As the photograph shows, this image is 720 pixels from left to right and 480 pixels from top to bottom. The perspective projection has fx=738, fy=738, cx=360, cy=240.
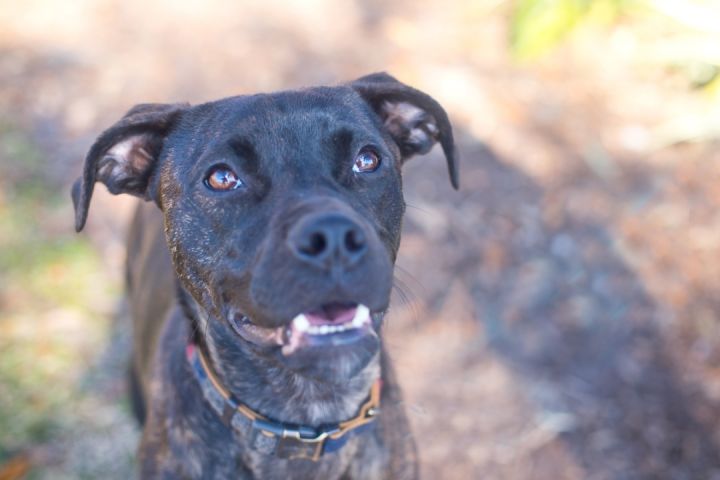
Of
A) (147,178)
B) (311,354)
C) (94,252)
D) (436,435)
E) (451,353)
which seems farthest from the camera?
(94,252)

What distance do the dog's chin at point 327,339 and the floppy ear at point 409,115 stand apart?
3.43 feet

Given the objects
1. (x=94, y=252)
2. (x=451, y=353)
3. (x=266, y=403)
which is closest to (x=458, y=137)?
(x=451, y=353)

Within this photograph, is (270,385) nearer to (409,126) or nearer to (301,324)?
(301,324)

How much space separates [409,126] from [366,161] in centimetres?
67

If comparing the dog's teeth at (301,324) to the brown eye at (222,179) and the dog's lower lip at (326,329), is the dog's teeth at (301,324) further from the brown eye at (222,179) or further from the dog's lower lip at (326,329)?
the brown eye at (222,179)

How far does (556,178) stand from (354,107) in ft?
Answer: 11.9

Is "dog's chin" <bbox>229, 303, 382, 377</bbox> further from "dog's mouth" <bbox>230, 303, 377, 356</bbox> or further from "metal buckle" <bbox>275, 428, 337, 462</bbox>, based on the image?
"metal buckle" <bbox>275, 428, 337, 462</bbox>

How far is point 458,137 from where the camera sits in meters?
6.62

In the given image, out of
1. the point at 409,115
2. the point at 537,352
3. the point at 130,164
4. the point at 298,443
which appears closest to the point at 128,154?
the point at 130,164

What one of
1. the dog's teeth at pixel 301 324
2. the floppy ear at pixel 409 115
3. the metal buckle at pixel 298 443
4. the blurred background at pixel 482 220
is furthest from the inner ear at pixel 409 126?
the metal buckle at pixel 298 443

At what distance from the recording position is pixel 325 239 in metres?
2.34

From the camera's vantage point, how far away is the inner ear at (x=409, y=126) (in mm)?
3418

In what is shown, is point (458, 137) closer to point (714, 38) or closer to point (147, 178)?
point (714, 38)

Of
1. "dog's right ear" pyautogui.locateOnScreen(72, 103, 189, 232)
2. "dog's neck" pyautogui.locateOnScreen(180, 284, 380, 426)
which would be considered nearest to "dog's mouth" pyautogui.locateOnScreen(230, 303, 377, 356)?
"dog's neck" pyautogui.locateOnScreen(180, 284, 380, 426)
